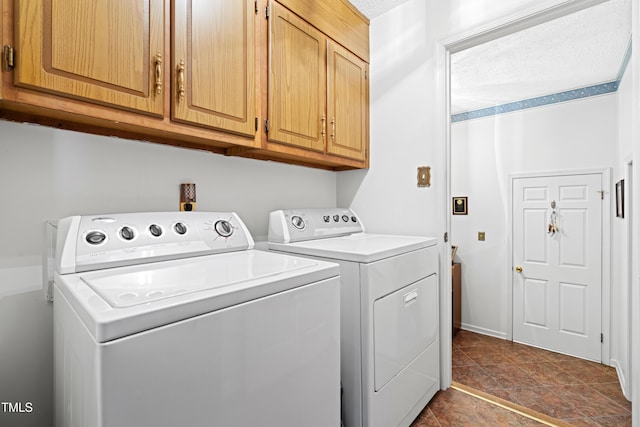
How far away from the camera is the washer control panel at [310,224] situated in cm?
172

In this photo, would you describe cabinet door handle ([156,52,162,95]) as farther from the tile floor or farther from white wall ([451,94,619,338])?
white wall ([451,94,619,338])

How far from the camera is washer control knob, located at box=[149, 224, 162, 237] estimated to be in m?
1.20

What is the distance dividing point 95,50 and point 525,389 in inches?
124

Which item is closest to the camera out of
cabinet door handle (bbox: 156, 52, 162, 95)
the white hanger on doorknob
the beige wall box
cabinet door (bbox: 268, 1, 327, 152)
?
cabinet door handle (bbox: 156, 52, 162, 95)

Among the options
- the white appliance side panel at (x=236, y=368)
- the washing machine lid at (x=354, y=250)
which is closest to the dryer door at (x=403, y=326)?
the washing machine lid at (x=354, y=250)

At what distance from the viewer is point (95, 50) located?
3.21 ft

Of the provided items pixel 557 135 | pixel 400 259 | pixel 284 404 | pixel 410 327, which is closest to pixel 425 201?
pixel 400 259

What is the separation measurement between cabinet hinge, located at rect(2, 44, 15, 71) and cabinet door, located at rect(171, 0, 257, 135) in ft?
1.43

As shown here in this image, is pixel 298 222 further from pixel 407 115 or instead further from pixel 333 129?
pixel 407 115

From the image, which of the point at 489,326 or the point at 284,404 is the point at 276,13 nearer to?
the point at 284,404

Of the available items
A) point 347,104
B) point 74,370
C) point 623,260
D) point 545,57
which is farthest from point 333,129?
point 623,260

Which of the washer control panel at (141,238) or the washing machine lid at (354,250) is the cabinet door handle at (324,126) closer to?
the washing machine lid at (354,250)

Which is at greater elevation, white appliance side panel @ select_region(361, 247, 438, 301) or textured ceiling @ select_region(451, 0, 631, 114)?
textured ceiling @ select_region(451, 0, 631, 114)

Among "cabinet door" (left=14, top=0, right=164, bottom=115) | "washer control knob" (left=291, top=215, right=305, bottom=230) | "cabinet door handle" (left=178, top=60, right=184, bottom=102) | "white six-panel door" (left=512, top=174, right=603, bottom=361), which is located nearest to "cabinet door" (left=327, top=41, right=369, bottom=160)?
"washer control knob" (left=291, top=215, right=305, bottom=230)
